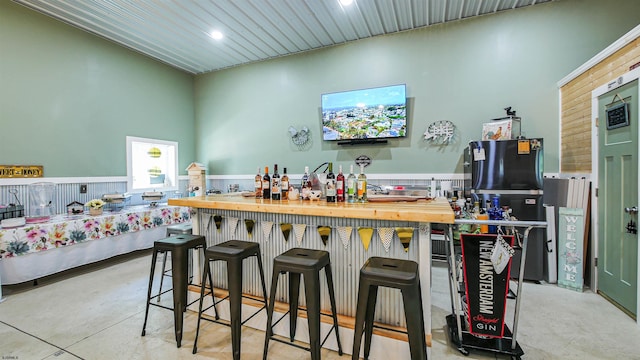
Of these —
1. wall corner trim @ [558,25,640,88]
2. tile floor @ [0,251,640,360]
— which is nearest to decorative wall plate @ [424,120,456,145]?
wall corner trim @ [558,25,640,88]

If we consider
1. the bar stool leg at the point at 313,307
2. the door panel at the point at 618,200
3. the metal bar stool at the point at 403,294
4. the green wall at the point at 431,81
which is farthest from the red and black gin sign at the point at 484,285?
the green wall at the point at 431,81

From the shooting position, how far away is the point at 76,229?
11.2 ft

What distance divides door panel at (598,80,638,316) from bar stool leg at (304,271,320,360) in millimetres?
2789

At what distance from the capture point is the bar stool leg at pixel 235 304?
193 centimetres

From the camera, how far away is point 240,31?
14.1ft

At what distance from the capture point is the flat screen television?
4.28 m

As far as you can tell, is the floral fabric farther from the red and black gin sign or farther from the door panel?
the door panel

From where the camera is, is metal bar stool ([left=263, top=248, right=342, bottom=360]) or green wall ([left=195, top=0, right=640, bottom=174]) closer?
metal bar stool ([left=263, top=248, right=342, bottom=360])

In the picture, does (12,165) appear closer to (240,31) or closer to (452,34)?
(240,31)

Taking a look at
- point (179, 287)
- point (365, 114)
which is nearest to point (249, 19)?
point (365, 114)

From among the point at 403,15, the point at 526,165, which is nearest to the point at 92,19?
the point at 403,15

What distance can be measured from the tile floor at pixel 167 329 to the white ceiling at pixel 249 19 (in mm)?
3495

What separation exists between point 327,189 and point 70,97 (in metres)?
4.25

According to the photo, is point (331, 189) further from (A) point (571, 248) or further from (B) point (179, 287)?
(A) point (571, 248)
